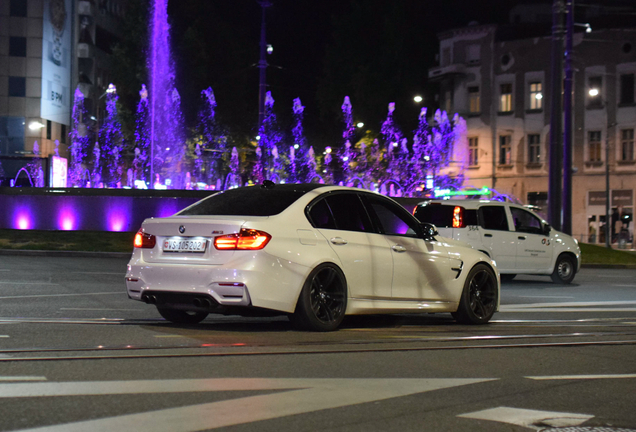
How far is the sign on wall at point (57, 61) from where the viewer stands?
2913 inches

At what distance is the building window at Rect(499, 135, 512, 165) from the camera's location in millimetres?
59719

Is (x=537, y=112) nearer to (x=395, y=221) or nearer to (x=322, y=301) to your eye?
(x=395, y=221)

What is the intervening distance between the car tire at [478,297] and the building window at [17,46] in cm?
6790

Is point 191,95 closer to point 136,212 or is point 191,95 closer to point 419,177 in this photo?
point 419,177

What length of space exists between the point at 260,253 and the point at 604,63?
5137 centimetres

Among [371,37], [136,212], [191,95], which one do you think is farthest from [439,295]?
[371,37]

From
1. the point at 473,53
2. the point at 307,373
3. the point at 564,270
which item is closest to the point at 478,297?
the point at 307,373

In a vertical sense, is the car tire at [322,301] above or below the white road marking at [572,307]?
above

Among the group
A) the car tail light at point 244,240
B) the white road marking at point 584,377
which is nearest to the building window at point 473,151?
the car tail light at point 244,240

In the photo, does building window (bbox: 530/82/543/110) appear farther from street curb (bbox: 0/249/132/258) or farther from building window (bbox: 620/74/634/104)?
street curb (bbox: 0/249/132/258)

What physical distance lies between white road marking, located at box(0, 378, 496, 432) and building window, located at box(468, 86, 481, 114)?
183ft

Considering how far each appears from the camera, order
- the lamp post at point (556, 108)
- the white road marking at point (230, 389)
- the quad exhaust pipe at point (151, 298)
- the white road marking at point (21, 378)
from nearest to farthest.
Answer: the white road marking at point (230, 389), the white road marking at point (21, 378), the quad exhaust pipe at point (151, 298), the lamp post at point (556, 108)

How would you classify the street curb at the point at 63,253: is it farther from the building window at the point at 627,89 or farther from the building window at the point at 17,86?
the building window at the point at 17,86

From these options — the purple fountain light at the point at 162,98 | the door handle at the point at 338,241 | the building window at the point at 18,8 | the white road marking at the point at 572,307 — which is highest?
the building window at the point at 18,8
